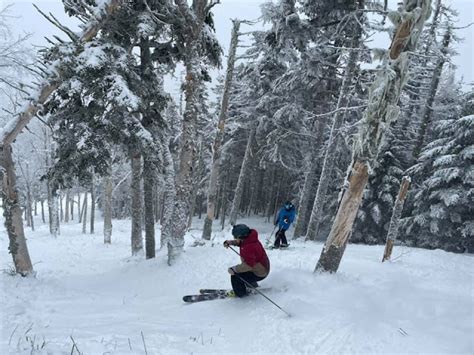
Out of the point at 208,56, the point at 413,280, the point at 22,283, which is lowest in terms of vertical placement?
the point at 22,283

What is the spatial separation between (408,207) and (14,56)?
22.0 m

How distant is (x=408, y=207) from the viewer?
21.1 metres

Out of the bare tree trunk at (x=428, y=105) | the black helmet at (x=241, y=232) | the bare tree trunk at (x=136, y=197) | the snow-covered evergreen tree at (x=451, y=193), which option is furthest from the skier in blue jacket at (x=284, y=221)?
the snow-covered evergreen tree at (x=451, y=193)

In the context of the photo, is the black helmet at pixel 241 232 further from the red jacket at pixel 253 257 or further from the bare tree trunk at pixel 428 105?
the bare tree trunk at pixel 428 105

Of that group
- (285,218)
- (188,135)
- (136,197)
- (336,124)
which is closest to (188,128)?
(188,135)

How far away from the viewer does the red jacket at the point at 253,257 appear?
6.59 metres

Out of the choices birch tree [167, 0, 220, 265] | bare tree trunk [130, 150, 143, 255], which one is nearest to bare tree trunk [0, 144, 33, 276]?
bare tree trunk [130, 150, 143, 255]

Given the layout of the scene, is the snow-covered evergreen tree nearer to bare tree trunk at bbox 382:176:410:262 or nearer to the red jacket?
bare tree trunk at bbox 382:176:410:262

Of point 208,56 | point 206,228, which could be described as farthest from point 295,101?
point 206,228

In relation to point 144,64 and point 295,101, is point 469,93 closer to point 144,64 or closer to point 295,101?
point 295,101

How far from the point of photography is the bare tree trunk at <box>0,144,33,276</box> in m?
8.48

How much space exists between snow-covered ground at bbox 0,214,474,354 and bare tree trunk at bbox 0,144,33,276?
0.47 meters

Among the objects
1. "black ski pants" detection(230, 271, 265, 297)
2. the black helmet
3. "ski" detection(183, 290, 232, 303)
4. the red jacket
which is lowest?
"ski" detection(183, 290, 232, 303)

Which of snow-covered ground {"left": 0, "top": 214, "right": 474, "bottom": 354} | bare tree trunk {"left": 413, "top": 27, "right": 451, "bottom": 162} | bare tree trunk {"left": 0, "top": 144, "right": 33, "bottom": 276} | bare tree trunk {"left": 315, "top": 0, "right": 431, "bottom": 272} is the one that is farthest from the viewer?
bare tree trunk {"left": 413, "top": 27, "right": 451, "bottom": 162}
